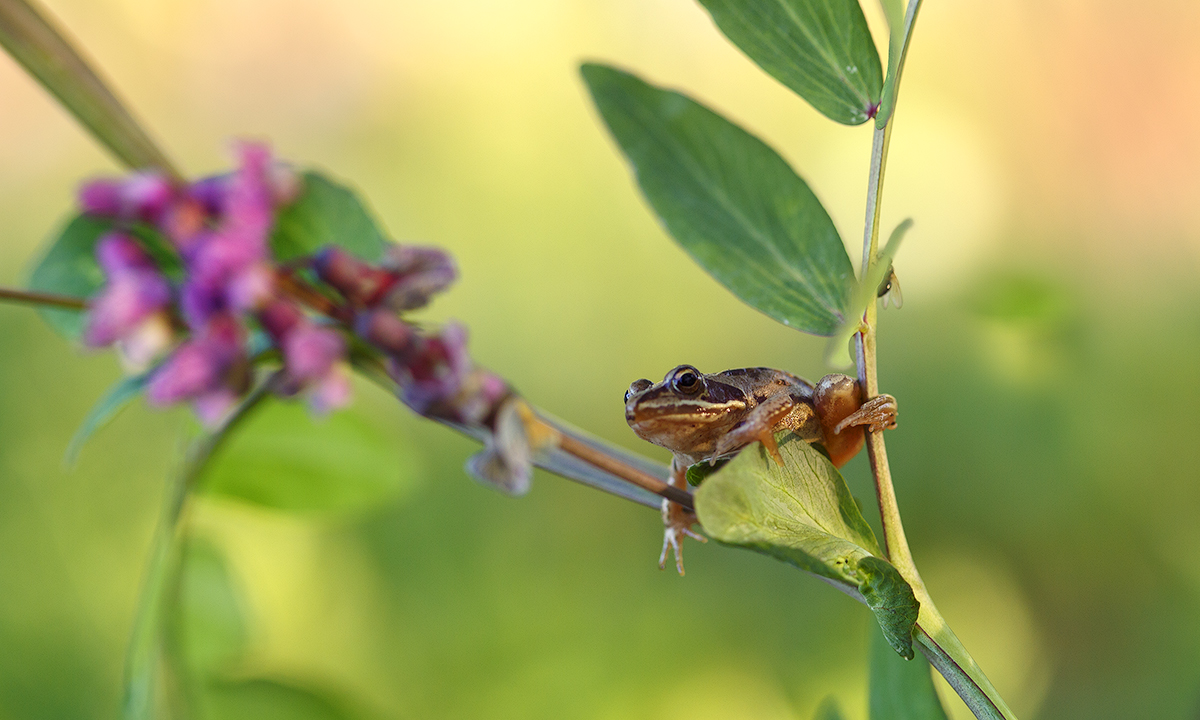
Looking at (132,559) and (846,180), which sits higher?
(846,180)

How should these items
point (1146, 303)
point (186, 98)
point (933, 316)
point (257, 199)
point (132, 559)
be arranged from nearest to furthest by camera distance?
point (257, 199) < point (132, 559) < point (1146, 303) < point (933, 316) < point (186, 98)

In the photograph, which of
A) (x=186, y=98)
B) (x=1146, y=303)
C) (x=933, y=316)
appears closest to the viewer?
(x=1146, y=303)

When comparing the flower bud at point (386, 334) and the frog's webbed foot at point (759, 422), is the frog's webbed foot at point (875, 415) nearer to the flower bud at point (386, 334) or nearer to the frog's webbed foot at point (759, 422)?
the frog's webbed foot at point (759, 422)

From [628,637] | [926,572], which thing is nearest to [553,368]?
[628,637]

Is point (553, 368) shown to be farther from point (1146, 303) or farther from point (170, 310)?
point (170, 310)

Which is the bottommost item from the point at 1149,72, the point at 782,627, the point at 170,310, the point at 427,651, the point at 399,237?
the point at 427,651

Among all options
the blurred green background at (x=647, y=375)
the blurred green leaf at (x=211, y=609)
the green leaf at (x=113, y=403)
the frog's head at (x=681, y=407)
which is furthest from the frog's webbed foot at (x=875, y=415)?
the blurred green background at (x=647, y=375)

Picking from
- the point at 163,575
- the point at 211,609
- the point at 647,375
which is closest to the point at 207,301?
the point at 163,575
